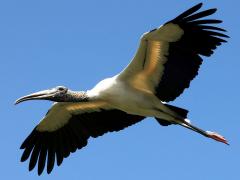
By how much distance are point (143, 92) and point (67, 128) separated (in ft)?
7.13

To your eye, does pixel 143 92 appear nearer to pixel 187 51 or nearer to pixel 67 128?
pixel 187 51

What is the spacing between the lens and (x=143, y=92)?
535 inches

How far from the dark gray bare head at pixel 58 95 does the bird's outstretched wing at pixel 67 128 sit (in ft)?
1.61

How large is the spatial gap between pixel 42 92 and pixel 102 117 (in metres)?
1.42

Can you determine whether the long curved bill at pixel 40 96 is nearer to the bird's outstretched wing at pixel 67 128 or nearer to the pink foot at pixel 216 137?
the bird's outstretched wing at pixel 67 128

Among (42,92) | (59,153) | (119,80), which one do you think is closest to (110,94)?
(119,80)

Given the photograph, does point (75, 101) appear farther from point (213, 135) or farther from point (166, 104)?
point (213, 135)

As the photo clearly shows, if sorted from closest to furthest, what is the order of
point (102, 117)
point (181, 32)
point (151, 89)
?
point (181, 32) < point (151, 89) < point (102, 117)

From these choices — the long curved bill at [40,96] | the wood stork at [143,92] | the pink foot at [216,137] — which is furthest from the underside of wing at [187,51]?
the long curved bill at [40,96]

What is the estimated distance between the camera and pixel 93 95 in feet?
44.0

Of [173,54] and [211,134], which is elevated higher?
[173,54]

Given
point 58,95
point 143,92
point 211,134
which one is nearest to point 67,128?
point 58,95

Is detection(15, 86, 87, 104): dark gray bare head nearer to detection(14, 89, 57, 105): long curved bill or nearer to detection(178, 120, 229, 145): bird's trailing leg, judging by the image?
detection(14, 89, 57, 105): long curved bill

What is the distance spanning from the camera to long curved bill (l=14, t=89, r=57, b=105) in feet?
44.4
